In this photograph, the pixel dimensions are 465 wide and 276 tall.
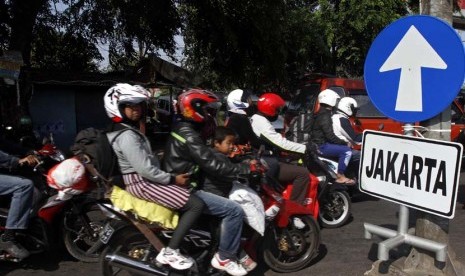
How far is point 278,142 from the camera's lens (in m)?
5.44

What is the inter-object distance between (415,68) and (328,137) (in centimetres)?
341

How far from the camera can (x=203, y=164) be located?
12.5ft

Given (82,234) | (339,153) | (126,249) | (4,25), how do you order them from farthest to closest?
1. (4,25)
2. (339,153)
3. (82,234)
4. (126,249)

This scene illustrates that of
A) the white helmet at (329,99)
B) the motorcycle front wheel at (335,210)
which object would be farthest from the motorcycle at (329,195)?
the white helmet at (329,99)

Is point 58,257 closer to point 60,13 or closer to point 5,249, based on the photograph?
point 5,249

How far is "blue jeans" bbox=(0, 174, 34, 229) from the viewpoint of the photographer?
14.2ft

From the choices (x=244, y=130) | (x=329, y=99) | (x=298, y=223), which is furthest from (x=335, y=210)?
(x=298, y=223)

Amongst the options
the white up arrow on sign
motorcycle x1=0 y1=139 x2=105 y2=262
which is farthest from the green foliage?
Result: the white up arrow on sign

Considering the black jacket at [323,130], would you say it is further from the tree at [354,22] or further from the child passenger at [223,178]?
the tree at [354,22]

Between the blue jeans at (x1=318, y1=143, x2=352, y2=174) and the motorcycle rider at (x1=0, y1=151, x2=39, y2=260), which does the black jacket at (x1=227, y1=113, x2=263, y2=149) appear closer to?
the blue jeans at (x1=318, y1=143, x2=352, y2=174)

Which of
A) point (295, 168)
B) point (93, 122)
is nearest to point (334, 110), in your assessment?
point (295, 168)

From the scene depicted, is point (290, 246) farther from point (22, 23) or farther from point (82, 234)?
point (22, 23)

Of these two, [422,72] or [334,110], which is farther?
[334,110]

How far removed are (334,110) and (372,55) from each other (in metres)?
3.33
